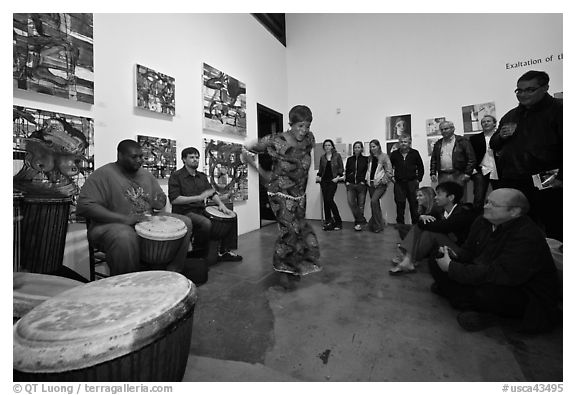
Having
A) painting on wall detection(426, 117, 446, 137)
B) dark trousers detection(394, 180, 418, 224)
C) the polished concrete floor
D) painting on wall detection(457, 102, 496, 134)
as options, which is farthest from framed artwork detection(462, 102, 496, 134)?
the polished concrete floor

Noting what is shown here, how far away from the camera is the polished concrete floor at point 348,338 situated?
1.29 metres

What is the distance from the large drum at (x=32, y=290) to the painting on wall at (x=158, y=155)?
191cm

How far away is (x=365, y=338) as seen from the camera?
158 centimetres

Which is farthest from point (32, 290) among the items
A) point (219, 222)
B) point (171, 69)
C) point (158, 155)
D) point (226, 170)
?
point (226, 170)

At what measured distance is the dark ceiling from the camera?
17.3 feet

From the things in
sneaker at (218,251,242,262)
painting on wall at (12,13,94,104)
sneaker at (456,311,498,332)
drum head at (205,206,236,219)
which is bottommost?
sneaker at (456,311,498,332)

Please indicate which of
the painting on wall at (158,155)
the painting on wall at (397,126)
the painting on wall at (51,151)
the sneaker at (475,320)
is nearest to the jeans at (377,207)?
the painting on wall at (397,126)

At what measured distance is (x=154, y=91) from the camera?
3.06 meters

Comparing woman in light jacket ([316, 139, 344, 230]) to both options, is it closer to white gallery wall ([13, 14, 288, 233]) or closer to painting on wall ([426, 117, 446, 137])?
white gallery wall ([13, 14, 288, 233])

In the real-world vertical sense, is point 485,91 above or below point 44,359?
above

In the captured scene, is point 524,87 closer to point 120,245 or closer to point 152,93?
point 120,245

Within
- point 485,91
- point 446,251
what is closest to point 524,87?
point 446,251

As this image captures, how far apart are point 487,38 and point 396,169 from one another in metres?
2.62

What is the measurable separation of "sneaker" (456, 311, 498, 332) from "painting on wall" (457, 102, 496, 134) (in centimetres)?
405
